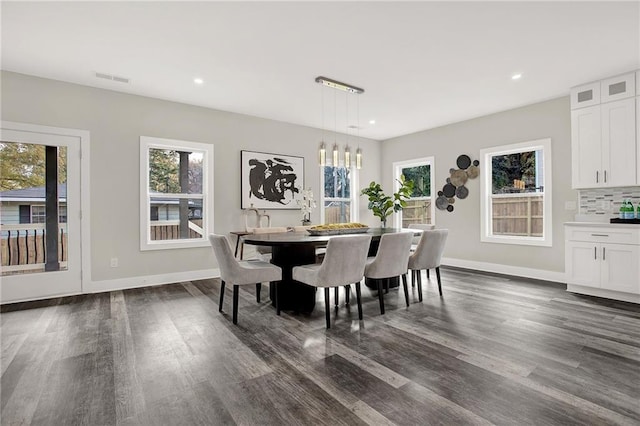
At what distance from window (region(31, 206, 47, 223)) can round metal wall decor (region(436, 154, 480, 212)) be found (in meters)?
6.15

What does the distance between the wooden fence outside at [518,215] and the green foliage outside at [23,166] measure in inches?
255

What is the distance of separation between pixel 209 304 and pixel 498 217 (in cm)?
483

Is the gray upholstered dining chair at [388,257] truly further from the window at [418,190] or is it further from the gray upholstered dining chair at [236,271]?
the window at [418,190]

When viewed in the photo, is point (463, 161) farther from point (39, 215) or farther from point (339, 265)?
point (39, 215)

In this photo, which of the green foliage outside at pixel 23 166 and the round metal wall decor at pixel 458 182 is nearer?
the green foliage outside at pixel 23 166

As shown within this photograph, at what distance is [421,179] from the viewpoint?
21.6 feet

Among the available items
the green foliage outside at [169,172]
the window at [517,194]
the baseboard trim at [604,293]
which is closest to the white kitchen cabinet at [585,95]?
the window at [517,194]

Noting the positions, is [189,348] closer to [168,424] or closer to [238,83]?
[168,424]

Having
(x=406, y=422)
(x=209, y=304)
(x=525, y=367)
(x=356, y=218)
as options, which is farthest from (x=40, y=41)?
(x=356, y=218)

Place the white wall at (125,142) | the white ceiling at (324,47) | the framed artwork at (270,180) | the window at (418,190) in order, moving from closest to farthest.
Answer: the white ceiling at (324,47) < the white wall at (125,142) < the framed artwork at (270,180) < the window at (418,190)

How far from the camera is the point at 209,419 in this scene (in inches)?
63.4

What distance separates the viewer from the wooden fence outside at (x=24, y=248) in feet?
11.8

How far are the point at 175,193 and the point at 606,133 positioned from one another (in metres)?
5.92

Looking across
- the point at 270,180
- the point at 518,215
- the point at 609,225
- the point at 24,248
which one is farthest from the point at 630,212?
the point at 24,248
